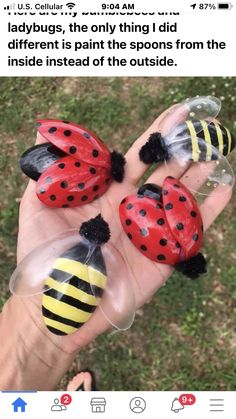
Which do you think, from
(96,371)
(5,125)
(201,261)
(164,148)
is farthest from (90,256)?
(5,125)

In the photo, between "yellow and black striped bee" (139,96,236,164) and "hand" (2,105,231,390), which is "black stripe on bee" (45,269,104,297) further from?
"yellow and black striped bee" (139,96,236,164)

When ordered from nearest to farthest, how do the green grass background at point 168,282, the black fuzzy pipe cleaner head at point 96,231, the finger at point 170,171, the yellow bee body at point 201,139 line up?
the black fuzzy pipe cleaner head at point 96,231
the yellow bee body at point 201,139
the finger at point 170,171
the green grass background at point 168,282

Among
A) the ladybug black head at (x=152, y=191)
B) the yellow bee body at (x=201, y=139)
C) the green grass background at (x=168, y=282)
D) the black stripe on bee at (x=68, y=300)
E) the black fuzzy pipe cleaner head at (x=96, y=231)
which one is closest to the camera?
the black stripe on bee at (x=68, y=300)
